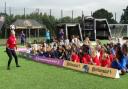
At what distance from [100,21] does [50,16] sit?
665 inches

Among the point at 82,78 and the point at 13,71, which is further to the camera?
the point at 13,71

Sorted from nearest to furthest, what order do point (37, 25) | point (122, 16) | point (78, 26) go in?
point (78, 26), point (37, 25), point (122, 16)

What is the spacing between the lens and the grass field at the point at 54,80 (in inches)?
521

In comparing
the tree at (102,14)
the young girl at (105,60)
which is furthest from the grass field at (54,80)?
the tree at (102,14)

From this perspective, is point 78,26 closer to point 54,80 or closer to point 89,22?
point 89,22

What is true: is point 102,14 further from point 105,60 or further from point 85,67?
point 85,67

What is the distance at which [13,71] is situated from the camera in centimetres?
1755

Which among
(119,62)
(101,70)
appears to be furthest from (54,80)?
(119,62)

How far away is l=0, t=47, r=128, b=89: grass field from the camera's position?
13.2 meters

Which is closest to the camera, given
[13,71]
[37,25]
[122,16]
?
[13,71]

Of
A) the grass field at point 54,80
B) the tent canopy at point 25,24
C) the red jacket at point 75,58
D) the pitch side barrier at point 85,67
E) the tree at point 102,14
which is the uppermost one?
the tree at point 102,14

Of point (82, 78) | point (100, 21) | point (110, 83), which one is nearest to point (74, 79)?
point (82, 78)

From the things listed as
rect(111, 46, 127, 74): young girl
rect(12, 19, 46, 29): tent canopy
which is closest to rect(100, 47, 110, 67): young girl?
rect(111, 46, 127, 74): young girl

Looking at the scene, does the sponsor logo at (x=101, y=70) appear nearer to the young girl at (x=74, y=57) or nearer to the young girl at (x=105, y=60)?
the young girl at (x=105, y=60)
